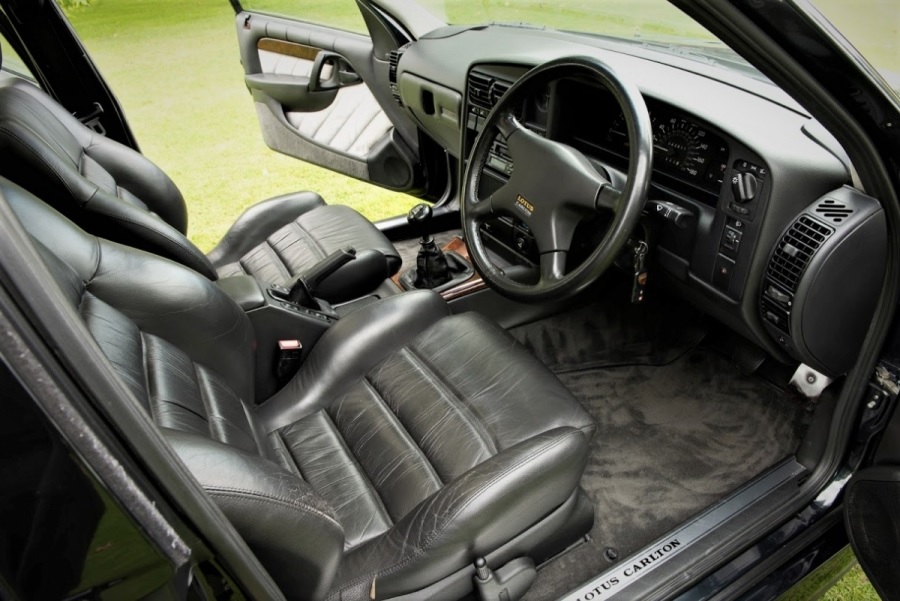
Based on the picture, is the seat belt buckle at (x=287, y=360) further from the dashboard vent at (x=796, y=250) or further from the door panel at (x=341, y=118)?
the door panel at (x=341, y=118)

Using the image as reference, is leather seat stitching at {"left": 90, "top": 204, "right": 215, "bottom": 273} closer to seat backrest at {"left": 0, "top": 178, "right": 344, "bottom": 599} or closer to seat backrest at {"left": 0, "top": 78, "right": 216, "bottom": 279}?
seat backrest at {"left": 0, "top": 78, "right": 216, "bottom": 279}

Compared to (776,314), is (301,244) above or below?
below

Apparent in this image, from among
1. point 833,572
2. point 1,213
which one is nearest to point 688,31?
point 833,572

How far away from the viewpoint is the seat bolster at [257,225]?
2.04 meters

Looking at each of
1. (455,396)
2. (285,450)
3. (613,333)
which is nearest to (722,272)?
(455,396)

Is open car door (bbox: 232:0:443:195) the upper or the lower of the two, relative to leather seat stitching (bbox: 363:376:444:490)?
upper

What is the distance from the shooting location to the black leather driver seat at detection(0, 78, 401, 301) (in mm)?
1368

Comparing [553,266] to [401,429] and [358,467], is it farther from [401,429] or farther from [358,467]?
[358,467]

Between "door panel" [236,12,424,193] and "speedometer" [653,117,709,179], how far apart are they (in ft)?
4.26

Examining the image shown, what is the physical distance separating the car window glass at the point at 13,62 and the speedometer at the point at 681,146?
1.92m

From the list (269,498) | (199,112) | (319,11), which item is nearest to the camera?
(269,498)

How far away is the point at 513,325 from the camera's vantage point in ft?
6.69

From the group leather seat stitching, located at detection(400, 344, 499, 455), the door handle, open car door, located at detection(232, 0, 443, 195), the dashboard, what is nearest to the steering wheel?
the dashboard

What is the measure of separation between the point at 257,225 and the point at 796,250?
1.52 metres
